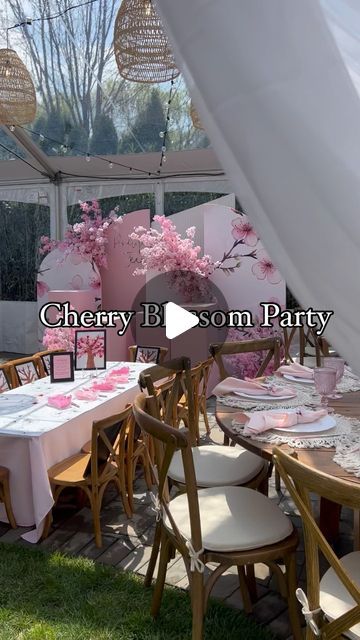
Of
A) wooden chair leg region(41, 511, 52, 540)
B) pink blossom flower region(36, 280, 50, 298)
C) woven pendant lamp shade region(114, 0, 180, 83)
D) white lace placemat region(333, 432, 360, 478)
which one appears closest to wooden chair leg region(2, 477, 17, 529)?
wooden chair leg region(41, 511, 52, 540)

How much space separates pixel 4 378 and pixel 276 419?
2.12 metres

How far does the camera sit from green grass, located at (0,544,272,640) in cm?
183

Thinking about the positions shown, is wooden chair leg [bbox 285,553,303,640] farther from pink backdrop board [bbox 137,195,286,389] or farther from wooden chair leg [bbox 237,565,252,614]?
pink backdrop board [bbox 137,195,286,389]

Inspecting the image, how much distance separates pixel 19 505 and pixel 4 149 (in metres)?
5.44

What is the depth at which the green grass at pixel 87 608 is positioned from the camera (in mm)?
1832

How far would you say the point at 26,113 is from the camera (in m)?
4.95

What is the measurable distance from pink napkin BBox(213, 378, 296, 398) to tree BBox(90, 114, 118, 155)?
4.59 meters

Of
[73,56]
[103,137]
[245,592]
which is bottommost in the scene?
[245,592]

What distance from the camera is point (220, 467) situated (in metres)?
2.28

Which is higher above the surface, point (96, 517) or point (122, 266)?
point (122, 266)

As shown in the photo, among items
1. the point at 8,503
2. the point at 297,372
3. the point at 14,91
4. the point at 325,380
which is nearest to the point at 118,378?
the point at 8,503

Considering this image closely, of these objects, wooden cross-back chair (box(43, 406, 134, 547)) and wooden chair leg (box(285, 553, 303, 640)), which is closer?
wooden chair leg (box(285, 553, 303, 640))

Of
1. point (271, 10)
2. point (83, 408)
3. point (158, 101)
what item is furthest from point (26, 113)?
point (271, 10)

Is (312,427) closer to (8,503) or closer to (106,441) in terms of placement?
(106,441)
